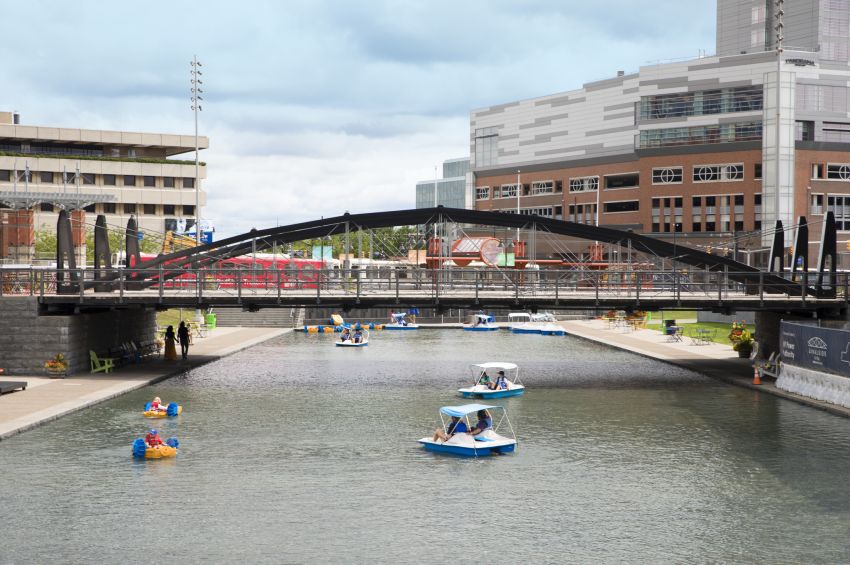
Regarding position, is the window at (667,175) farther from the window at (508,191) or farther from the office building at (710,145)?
the window at (508,191)

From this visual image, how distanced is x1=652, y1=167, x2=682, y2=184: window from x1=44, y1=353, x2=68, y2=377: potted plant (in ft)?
354

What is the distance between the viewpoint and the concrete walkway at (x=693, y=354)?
48.3 metres

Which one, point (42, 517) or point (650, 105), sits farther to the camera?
point (650, 105)

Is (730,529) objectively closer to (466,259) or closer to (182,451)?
(182,451)

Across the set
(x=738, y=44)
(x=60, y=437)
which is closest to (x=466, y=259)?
(x=60, y=437)

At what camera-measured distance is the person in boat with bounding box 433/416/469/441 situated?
33688 millimetres

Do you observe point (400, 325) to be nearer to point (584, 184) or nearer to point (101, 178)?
point (101, 178)

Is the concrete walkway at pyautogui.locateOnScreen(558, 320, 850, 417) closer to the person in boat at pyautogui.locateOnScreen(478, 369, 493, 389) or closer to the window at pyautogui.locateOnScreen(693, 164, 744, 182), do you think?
the person in boat at pyautogui.locateOnScreen(478, 369, 493, 389)

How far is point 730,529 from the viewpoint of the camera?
24.4 metres

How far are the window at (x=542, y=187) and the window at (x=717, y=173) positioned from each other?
31.9m

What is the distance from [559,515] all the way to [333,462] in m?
8.80

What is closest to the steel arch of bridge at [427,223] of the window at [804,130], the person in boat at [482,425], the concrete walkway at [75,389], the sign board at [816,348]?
the concrete walkway at [75,389]

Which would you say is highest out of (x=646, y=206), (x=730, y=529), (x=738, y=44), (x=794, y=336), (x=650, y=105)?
(x=738, y=44)

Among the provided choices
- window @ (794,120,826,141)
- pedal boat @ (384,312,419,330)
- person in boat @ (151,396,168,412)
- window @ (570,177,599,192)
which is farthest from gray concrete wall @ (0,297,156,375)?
window @ (570,177,599,192)
